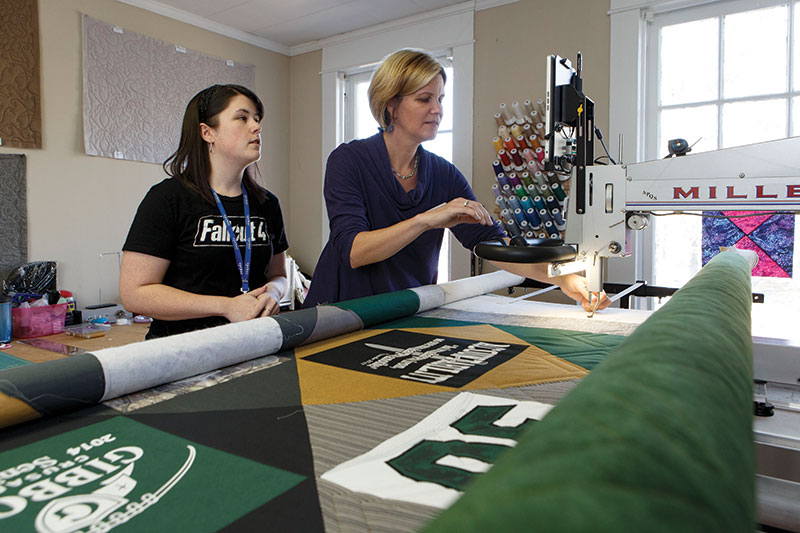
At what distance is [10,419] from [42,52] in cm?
349

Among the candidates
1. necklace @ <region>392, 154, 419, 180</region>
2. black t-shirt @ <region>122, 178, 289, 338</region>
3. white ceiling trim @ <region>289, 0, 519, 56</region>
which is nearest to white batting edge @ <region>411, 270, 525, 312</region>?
necklace @ <region>392, 154, 419, 180</region>

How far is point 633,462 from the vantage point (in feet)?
0.59

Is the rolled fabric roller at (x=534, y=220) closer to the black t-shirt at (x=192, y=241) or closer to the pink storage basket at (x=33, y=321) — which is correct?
the black t-shirt at (x=192, y=241)

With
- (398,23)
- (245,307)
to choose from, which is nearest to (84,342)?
(245,307)

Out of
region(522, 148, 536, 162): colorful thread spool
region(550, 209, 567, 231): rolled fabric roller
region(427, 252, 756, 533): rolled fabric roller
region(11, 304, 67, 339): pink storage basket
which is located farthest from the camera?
region(522, 148, 536, 162): colorful thread spool

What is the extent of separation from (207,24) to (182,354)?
4.07 metres

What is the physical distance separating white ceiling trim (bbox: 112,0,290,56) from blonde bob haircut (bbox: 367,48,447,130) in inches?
119

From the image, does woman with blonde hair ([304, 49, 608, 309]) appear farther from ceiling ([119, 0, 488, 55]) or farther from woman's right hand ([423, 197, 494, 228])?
ceiling ([119, 0, 488, 55])

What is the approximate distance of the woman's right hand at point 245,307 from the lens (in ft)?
4.04

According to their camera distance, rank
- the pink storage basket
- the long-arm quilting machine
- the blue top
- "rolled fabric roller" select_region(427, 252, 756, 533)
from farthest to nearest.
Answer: the pink storage basket, the blue top, the long-arm quilting machine, "rolled fabric roller" select_region(427, 252, 756, 533)

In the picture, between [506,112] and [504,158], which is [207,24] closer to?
[506,112]

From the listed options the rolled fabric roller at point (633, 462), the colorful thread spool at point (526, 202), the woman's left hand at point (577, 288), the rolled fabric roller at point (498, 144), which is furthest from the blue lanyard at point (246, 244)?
the rolled fabric roller at point (498, 144)

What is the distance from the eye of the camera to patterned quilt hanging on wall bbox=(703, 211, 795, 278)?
106 inches

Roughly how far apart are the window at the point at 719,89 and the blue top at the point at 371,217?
6.06 ft
